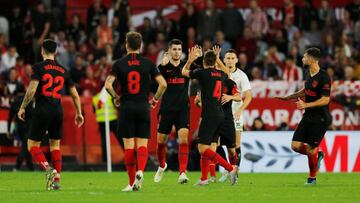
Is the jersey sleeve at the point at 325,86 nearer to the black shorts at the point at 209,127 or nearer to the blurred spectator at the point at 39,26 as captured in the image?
the black shorts at the point at 209,127

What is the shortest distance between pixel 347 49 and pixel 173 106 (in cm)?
1169

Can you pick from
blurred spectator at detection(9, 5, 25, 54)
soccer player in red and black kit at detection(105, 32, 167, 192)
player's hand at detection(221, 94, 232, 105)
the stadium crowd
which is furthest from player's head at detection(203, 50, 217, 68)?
blurred spectator at detection(9, 5, 25, 54)

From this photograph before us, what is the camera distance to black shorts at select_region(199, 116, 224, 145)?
18016 mm

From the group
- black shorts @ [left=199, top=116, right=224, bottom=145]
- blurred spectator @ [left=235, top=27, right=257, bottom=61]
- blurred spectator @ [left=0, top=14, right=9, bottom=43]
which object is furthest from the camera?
blurred spectator @ [left=0, top=14, right=9, bottom=43]

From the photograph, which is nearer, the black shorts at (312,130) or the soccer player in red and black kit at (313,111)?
the soccer player in red and black kit at (313,111)

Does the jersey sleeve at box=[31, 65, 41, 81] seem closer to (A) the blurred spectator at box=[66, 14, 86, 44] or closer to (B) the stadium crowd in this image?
(B) the stadium crowd

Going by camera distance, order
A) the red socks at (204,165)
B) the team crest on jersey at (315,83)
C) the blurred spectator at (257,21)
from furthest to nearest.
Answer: the blurred spectator at (257,21)
the team crest on jersey at (315,83)
the red socks at (204,165)

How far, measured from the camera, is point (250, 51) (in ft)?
103

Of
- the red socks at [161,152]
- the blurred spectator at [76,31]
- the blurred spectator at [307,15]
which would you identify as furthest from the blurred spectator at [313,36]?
the red socks at [161,152]

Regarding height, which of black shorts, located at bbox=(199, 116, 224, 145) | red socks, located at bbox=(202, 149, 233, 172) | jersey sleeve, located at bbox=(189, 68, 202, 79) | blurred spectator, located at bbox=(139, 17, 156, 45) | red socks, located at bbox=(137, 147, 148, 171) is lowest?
red socks, located at bbox=(202, 149, 233, 172)

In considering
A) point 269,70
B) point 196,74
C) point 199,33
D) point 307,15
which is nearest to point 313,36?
point 307,15

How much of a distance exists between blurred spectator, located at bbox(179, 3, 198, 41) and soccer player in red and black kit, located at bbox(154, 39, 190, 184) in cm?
1139

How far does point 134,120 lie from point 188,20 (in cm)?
1526

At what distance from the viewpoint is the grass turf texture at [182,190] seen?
15.7m
